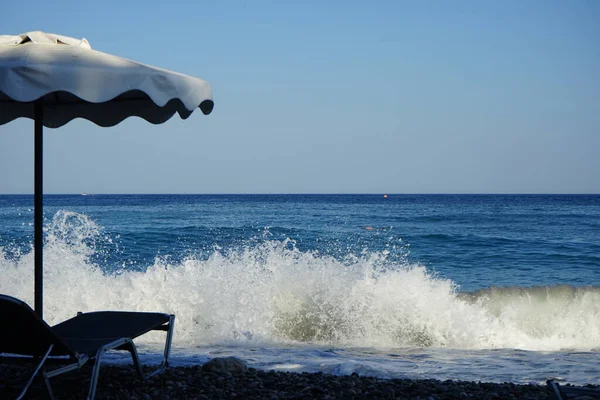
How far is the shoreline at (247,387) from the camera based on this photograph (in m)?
4.05

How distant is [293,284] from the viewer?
9211 mm

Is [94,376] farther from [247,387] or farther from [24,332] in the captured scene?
[247,387]

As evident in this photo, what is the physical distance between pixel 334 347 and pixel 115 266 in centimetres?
882

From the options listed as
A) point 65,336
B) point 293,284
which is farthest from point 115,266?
point 65,336

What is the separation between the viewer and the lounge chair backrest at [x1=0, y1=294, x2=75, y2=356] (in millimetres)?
3220

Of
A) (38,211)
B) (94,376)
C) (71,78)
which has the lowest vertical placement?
(94,376)

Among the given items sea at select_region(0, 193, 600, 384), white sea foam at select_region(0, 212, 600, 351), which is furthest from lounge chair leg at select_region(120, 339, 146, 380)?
white sea foam at select_region(0, 212, 600, 351)

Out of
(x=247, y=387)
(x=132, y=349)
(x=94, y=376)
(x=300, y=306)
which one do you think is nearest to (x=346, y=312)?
(x=300, y=306)

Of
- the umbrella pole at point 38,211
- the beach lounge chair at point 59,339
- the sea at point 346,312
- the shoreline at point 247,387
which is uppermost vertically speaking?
the umbrella pole at point 38,211

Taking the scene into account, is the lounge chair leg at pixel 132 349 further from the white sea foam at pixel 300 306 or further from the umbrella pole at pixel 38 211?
the white sea foam at pixel 300 306

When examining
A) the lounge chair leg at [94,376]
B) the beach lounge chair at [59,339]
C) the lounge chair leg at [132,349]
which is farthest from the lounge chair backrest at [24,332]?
the lounge chair leg at [132,349]

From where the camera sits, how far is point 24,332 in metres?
3.40

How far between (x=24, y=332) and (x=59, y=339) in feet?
0.71

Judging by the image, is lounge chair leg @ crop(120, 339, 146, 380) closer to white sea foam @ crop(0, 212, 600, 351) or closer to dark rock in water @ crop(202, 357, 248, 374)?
dark rock in water @ crop(202, 357, 248, 374)
